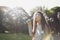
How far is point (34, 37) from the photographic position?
75.4 inches

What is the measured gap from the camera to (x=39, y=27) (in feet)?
6.33

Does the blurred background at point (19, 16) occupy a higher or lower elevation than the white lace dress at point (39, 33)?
higher

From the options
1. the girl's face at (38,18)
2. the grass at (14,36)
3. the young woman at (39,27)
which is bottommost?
the grass at (14,36)

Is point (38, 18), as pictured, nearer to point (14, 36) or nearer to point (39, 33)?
point (39, 33)

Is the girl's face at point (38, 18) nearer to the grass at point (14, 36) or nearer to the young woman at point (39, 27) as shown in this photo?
the young woman at point (39, 27)

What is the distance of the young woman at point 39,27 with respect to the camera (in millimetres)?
1918

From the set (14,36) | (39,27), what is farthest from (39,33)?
(14,36)

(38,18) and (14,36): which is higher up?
(38,18)

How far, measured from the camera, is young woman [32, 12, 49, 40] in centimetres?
192

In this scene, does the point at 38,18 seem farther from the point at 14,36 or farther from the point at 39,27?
the point at 14,36

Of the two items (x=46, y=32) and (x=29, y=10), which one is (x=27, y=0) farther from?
(x=46, y=32)

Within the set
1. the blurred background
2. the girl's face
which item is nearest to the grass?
the blurred background

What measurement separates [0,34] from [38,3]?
432 millimetres

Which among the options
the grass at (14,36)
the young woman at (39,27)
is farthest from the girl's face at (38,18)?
the grass at (14,36)
